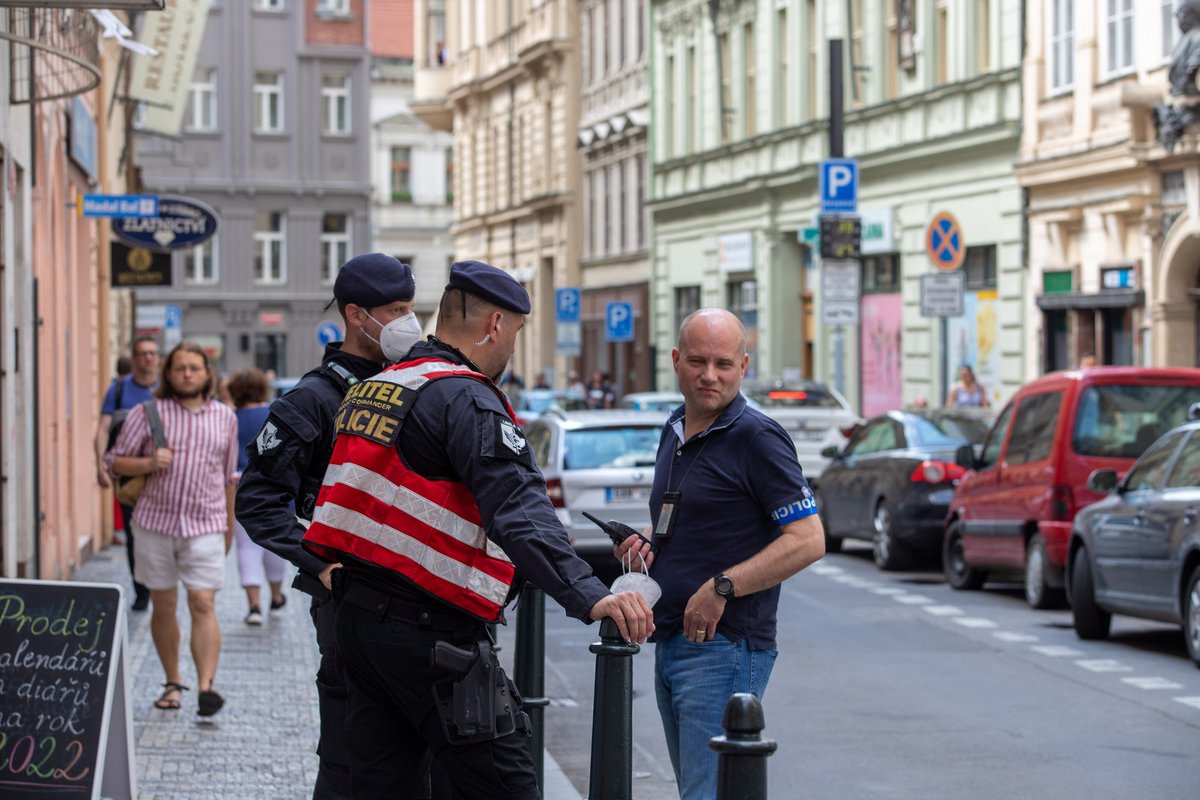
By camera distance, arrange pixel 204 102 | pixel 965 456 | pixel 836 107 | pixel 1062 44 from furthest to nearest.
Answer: pixel 204 102, pixel 1062 44, pixel 836 107, pixel 965 456

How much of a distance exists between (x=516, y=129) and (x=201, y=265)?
14.4 m

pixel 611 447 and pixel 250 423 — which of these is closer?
pixel 250 423

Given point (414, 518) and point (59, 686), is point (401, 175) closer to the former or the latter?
point (59, 686)

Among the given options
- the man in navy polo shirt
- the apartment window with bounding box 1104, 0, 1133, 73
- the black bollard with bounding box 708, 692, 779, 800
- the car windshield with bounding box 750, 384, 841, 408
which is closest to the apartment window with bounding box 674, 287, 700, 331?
the car windshield with bounding box 750, 384, 841, 408

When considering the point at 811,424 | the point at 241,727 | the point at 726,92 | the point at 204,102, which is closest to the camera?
the point at 241,727

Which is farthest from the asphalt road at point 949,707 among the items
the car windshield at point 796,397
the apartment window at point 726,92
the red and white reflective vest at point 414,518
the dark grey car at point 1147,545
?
the apartment window at point 726,92

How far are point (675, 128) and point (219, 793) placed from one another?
42144 mm

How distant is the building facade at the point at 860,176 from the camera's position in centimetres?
3294

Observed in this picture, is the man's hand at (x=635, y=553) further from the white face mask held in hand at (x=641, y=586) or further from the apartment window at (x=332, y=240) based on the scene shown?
the apartment window at (x=332, y=240)

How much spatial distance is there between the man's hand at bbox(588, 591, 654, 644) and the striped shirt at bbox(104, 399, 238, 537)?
5533mm

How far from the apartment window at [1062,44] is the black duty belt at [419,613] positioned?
2635cm

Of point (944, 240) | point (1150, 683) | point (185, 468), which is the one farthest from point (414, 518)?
point (944, 240)

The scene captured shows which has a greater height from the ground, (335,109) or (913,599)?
(335,109)

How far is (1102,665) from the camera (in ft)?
42.6
